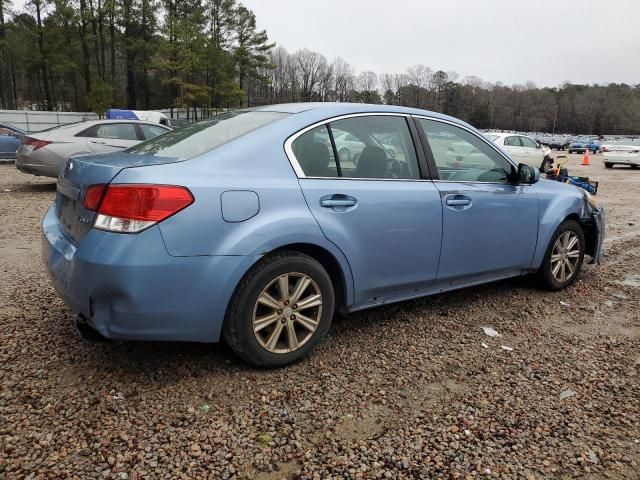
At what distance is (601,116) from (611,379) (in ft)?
498

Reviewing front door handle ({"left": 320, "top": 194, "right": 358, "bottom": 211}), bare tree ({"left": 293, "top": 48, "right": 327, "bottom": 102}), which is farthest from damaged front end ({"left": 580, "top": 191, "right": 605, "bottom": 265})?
bare tree ({"left": 293, "top": 48, "right": 327, "bottom": 102})

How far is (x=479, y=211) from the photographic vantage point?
12.2ft

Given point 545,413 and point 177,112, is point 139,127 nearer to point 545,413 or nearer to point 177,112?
point 545,413

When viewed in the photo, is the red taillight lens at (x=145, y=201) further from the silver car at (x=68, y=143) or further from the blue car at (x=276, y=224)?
the silver car at (x=68, y=143)

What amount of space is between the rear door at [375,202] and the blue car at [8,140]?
15071 millimetres

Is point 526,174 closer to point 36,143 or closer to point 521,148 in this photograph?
point 36,143

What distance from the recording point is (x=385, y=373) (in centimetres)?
304

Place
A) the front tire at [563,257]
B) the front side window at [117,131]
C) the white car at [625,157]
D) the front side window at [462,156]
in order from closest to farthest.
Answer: the front side window at [462,156]
the front tire at [563,257]
the front side window at [117,131]
the white car at [625,157]

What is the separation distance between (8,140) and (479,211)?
15898 mm

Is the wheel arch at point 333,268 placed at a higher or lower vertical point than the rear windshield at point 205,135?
lower

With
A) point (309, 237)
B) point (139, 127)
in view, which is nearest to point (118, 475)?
point (309, 237)

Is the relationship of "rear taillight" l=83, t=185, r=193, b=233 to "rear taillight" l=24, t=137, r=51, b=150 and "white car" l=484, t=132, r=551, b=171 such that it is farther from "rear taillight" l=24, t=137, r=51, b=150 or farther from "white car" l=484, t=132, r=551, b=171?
"white car" l=484, t=132, r=551, b=171

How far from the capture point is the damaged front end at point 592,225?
15.6 ft

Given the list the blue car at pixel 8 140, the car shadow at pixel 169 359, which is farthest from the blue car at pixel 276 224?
the blue car at pixel 8 140
